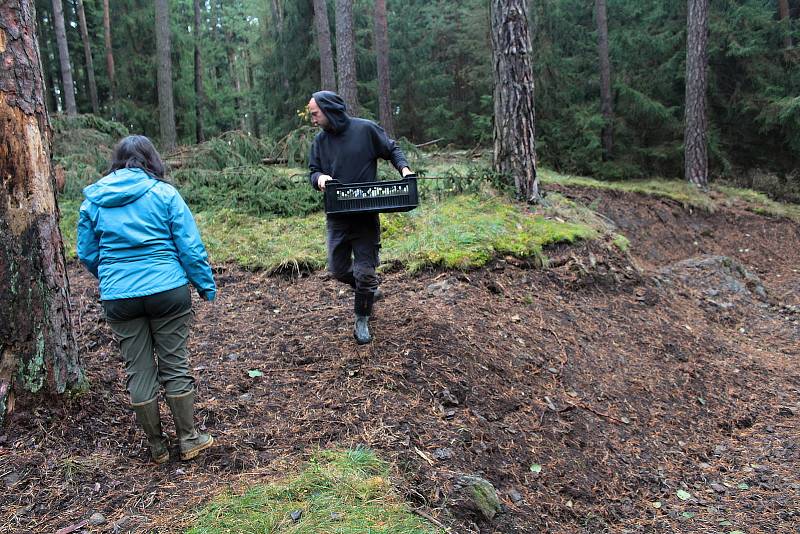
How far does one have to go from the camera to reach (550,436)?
412cm

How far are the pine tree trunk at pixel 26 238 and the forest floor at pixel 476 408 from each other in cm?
21

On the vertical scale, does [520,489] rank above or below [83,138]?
below

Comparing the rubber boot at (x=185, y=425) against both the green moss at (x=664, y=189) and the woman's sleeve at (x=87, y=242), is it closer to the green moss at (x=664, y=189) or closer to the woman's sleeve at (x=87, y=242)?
the woman's sleeve at (x=87, y=242)

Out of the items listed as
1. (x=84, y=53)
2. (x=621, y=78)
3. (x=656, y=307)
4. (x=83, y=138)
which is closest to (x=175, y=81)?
(x=84, y=53)

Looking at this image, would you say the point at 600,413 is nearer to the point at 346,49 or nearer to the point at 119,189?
the point at 119,189

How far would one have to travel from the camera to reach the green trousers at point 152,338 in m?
3.09

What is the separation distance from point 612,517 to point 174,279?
3.02 meters

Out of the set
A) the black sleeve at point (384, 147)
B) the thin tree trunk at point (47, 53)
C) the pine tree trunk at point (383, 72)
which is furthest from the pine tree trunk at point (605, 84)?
the thin tree trunk at point (47, 53)

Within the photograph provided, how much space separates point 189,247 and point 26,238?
38.1 inches

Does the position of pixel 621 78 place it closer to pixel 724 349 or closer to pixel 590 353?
pixel 724 349

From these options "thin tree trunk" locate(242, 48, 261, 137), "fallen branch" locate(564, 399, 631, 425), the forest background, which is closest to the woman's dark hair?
"fallen branch" locate(564, 399, 631, 425)

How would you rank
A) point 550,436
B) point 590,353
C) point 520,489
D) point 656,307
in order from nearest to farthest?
point 520,489, point 550,436, point 590,353, point 656,307

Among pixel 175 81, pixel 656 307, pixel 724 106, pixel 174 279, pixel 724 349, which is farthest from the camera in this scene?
pixel 175 81

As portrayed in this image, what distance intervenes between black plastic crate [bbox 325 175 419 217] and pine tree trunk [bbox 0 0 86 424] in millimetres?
1731
